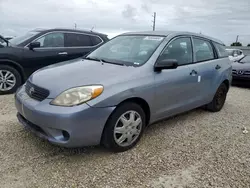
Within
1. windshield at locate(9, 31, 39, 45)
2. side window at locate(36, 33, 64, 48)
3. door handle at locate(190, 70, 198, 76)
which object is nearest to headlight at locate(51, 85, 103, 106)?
door handle at locate(190, 70, 198, 76)

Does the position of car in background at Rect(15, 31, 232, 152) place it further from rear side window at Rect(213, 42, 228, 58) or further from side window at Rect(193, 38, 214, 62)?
rear side window at Rect(213, 42, 228, 58)

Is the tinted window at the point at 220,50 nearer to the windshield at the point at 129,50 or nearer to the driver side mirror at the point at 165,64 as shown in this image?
the windshield at the point at 129,50

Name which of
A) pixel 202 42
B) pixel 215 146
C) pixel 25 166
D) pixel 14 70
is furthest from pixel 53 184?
pixel 14 70

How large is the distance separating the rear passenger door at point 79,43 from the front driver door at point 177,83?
116 inches

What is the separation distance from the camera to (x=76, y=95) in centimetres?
277

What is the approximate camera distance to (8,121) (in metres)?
3.97

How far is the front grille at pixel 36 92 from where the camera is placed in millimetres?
2892

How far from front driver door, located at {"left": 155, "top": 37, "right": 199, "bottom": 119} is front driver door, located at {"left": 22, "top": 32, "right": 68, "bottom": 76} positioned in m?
3.27

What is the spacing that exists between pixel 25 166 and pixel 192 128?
8.39 feet

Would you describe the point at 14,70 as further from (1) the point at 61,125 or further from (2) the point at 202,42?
(2) the point at 202,42

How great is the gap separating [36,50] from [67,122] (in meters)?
3.78

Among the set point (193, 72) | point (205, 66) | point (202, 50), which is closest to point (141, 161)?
point (193, 72)

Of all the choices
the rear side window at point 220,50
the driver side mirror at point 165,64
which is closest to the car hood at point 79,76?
the driver side mirror at point 165,64

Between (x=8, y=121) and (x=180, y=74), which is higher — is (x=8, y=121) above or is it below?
below
